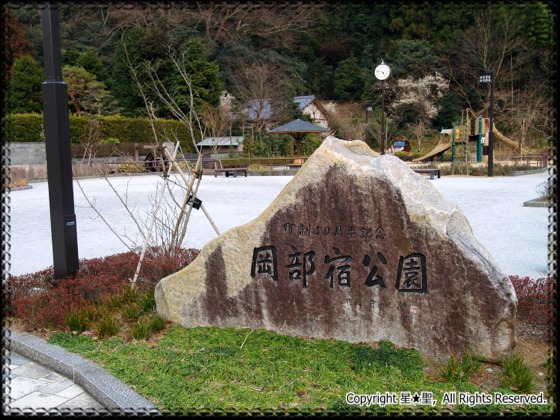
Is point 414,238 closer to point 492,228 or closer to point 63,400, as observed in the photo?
point 63,400

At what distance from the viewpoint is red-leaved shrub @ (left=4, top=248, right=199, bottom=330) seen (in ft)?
12.8

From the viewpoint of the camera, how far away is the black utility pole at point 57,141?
168 inches

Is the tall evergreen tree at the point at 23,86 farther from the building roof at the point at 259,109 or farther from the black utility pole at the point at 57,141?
the black utility pole at the point at 57,141

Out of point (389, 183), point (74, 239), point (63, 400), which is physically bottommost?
point (63, 400)

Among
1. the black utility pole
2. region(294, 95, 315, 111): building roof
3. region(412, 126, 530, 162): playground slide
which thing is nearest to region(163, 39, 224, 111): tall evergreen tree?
region(294, 95, 315, 111): building roof

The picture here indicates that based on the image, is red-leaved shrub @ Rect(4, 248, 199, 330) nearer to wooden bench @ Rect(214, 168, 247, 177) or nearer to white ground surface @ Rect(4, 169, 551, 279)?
white ground surface @ Rect(4, 169, 551, 279)

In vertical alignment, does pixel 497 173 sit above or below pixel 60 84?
below

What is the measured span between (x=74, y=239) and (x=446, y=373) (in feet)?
10.7

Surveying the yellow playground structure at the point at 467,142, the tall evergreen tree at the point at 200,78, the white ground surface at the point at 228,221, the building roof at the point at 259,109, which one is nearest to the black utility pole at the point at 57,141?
the white ground surface at the point at 228,221

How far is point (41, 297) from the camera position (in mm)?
4102

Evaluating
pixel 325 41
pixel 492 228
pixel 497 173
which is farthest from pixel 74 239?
pixel 325 41

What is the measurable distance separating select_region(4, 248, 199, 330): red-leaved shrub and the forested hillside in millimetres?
21066

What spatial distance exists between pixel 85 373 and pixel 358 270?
5.81 feet

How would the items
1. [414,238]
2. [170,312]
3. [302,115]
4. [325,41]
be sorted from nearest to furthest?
[414,238], [170,312], [302,115], [325,41]
